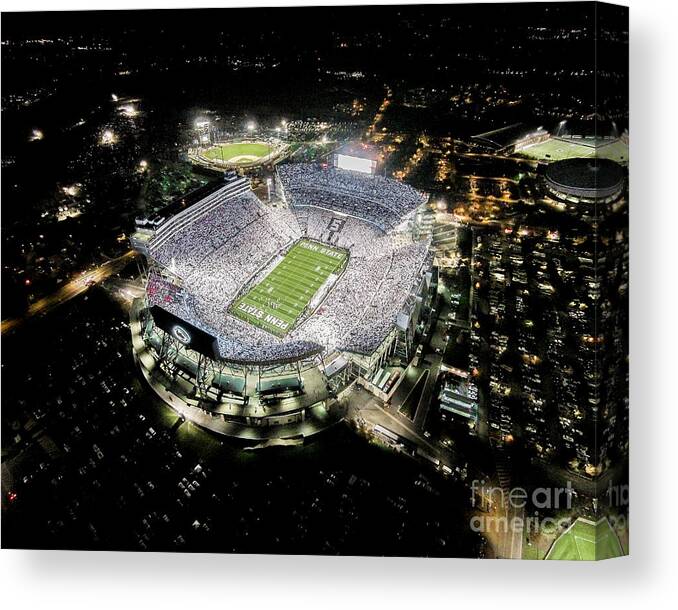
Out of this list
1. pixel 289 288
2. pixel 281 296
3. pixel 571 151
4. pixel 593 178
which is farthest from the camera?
pixel 289 288

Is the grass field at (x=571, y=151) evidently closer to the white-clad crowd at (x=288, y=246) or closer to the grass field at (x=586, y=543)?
the white-clad crowd at (x=288, y=246)

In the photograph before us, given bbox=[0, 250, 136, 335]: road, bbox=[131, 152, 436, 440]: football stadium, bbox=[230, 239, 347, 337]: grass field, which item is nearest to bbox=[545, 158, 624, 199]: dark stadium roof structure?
bbox=[131, 152, 436, 440]: football stadium

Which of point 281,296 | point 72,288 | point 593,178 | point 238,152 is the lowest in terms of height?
point 281,296

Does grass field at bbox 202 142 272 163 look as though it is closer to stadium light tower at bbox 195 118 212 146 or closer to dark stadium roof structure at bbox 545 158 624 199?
stadium light tower at bbox 195 118 212 146

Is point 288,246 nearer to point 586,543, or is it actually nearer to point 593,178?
point 593,178

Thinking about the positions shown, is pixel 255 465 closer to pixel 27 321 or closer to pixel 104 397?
pixel 104 397

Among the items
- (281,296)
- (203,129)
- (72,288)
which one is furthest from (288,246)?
(72,288)

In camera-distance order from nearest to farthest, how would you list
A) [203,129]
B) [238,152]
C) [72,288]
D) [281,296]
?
[203,129]
[238,152]
[72,288]
[281,296]
